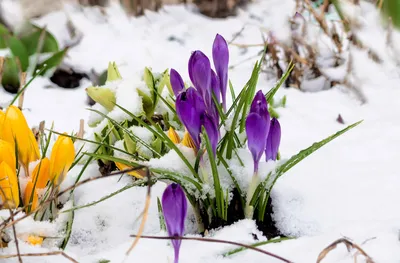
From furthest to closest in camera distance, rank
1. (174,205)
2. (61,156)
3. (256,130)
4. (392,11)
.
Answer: (392,11)
(61,156)
(256,130)
(174,205)

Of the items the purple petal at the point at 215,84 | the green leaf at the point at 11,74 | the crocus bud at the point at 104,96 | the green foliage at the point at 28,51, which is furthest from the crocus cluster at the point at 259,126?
the green leaf at the point at 11,74

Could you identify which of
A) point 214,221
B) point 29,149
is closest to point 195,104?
point 214,221

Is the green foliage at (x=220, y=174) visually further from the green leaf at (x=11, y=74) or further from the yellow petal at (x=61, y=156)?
the green leaf at (x=11, y=74)

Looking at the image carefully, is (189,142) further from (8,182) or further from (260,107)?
(8,182)

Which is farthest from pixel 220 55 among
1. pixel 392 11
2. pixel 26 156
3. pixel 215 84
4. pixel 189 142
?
pixel 392 11

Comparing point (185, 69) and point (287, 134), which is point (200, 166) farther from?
point (185, 69)

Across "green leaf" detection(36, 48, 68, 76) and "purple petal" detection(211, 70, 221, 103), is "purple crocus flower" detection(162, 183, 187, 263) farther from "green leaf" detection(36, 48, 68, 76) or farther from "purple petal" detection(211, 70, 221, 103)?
"green leaf" detection(36, 48, 68, 76)

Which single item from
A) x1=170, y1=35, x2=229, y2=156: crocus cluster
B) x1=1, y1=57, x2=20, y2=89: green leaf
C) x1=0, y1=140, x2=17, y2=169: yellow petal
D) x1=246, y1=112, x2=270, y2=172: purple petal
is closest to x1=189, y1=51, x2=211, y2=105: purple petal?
x1=170, y1=35, x2=229, y2=156: crocus cluster
